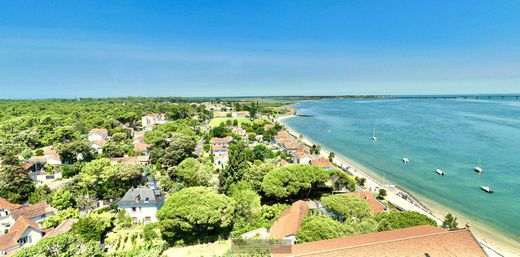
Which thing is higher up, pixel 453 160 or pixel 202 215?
pixel 202 215

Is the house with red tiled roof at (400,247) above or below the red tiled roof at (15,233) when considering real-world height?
above

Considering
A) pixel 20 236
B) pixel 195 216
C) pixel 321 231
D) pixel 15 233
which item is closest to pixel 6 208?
pixel 15 233

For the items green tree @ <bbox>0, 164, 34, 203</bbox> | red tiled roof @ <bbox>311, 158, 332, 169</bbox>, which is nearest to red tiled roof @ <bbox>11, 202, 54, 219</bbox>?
green tree @ <bbox>0, 164, 34, 203</bbox>

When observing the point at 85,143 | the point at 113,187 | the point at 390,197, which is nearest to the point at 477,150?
the point at 390,197

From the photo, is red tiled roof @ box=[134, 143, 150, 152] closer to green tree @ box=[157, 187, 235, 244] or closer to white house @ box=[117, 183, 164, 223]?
white house @ box=[117, 183, 164, 223]

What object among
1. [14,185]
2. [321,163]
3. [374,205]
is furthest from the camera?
[321,163]

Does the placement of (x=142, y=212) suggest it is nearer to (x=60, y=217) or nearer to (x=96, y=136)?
(x=60, y=217)

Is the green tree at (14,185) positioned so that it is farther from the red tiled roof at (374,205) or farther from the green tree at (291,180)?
the red tiled roof at (374,205)

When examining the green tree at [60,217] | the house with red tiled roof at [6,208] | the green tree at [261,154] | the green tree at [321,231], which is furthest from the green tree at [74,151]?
the green tree at [321,231]
